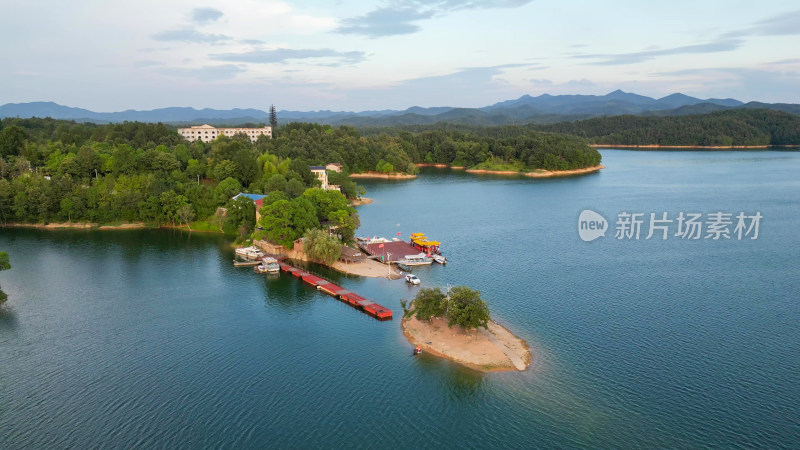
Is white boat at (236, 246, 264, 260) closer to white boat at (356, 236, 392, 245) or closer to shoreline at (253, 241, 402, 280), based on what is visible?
shoreline at (253, 241, 402, 280)

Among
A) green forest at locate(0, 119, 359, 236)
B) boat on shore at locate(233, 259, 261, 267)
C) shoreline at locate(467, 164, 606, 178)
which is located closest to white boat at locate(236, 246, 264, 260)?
boat on shore at locate(233, 259, 261, 267)

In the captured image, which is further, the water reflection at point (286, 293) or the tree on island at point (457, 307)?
the water reflection at point (286, 293)

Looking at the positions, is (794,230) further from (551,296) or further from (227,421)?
(227,421)

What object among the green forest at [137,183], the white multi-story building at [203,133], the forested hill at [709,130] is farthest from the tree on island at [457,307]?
the forested hill at [709,130]

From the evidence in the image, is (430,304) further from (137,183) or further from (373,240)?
(137,183)

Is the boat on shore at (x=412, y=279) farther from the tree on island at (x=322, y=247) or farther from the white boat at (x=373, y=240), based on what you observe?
the white boat at (x=373, y=240)

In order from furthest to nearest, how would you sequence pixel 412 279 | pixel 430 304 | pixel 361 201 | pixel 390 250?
pixel 361 201 → pixel 390 250 → pixel 412 279 → pixel 430 304

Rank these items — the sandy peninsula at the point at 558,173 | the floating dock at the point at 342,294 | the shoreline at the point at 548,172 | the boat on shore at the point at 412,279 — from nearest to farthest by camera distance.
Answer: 1. the floating dock at the point at 342,294
2. the boat on shore at the point at 412,279
3. the sandy peninsula at the point at 558,173
4. the shoreline at the point at 548,172

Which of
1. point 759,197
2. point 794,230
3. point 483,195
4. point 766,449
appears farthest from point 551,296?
point 759,197

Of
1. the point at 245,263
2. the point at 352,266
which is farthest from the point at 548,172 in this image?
A: the point at 245,263
